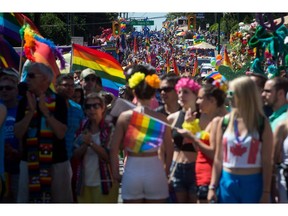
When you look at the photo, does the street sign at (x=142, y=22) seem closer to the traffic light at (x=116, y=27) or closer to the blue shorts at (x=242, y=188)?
the traffic light at (x=116, y=27)

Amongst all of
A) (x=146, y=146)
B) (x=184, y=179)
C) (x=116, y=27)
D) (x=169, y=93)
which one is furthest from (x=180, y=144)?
(x=116, y=27)

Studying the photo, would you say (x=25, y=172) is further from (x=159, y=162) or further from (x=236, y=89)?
(x=236, y=89)

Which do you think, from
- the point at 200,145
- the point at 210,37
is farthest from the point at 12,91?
the point at 210,37

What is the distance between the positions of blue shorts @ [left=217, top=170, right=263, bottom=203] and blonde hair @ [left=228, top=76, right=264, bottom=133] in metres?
0.37

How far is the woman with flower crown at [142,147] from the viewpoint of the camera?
559 cm

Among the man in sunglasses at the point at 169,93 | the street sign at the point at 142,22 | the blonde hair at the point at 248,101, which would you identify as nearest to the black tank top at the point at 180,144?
the man in sunglasses at the point at 169,93

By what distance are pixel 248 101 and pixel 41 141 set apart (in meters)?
1.85

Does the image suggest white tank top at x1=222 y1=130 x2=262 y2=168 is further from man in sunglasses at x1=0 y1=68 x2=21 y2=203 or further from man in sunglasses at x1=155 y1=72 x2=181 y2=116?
man in sunglasses at x1=0 y1=68 x2=21 y2=203

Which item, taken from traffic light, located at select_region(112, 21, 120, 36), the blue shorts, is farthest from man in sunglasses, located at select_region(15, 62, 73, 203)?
traffic light, located at select_region(112, 21, 120, 36)

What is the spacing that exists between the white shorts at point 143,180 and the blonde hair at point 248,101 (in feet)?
3.20

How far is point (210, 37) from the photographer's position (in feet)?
250

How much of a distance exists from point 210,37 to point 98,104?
71032mm

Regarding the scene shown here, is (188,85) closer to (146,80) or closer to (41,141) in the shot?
(146,80)

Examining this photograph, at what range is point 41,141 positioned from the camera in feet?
18.8
